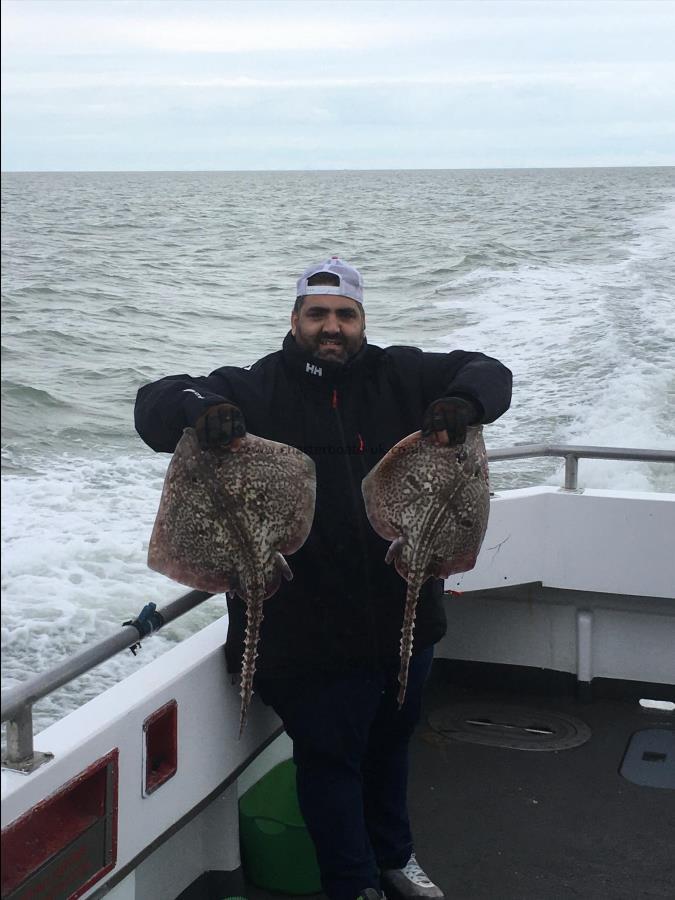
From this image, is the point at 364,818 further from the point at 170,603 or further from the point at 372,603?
the point at 170,603

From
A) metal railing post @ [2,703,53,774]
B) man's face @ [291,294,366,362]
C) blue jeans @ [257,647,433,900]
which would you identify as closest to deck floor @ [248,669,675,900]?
blue jeans @ [257,647,433,900]

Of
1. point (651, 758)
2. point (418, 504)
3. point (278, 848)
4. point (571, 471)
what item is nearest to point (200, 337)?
point (571, 471)

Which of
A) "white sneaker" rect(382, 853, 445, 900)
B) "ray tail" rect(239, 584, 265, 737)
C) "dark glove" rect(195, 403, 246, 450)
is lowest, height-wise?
"white sneaker" rect(382, 853, 445, 900)

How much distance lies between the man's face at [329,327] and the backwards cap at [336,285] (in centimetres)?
1

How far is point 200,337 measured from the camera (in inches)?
571

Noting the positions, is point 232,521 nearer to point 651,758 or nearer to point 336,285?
point 336,285

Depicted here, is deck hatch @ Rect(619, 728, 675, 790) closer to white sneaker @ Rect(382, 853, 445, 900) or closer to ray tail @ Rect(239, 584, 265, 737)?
white sneaker @ Rect(382, 853, 445, 900)

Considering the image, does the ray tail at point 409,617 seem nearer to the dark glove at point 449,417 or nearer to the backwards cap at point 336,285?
the dark glove at point 449,417

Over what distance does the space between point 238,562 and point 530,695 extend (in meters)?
2.50

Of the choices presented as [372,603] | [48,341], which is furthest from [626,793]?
[48,341]

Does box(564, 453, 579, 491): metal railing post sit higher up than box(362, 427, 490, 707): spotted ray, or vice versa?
box(362, 427, 490, 707): spotted ray

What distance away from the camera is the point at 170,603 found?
2643 millimetres

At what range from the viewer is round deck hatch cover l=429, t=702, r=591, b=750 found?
4.05 meters

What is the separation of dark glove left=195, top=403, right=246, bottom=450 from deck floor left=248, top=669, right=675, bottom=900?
1596mm
